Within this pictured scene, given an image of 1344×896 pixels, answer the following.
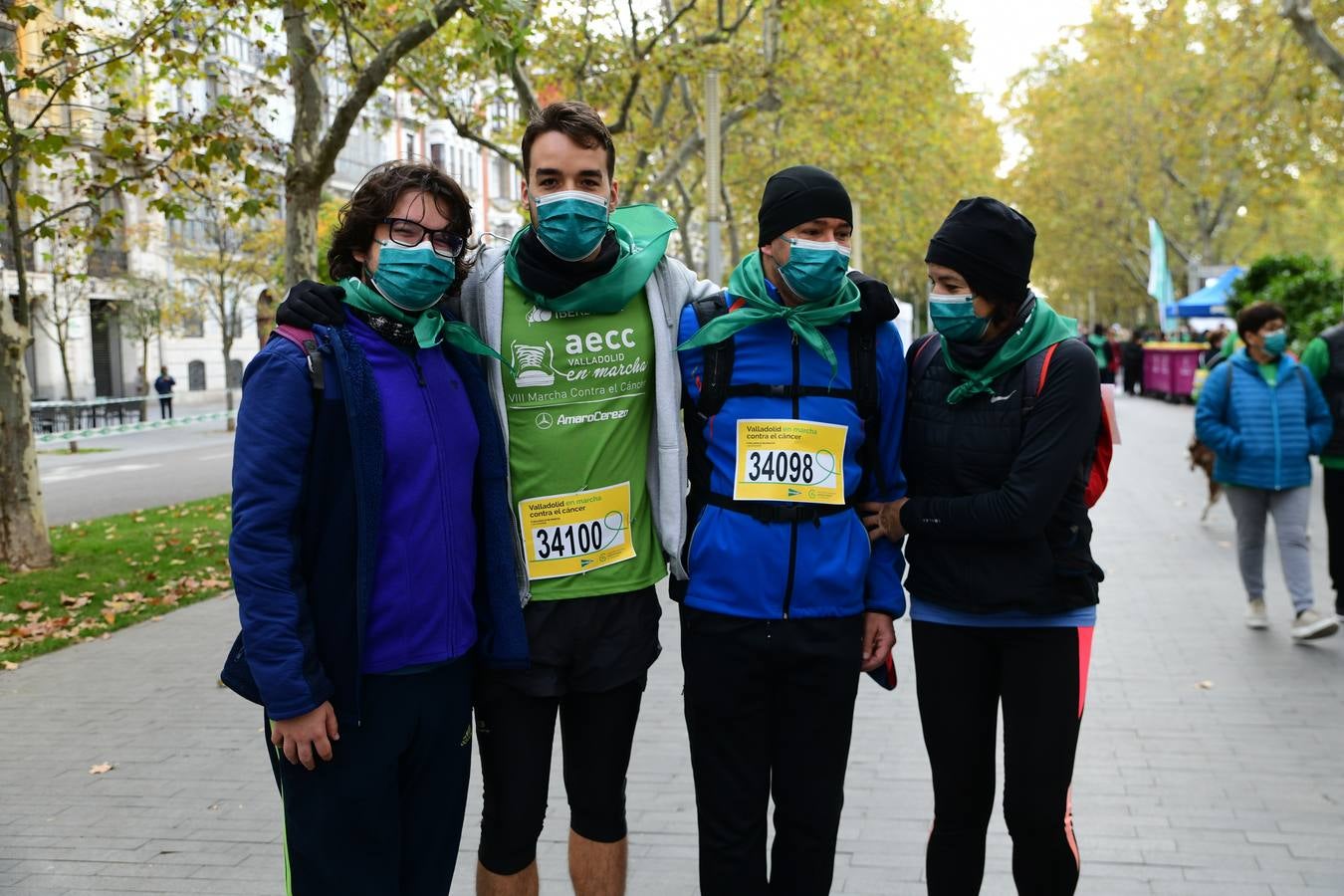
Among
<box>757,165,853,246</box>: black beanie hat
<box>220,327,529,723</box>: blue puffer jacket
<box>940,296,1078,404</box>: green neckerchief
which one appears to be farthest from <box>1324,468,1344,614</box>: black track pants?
<box>220,327,529,723</box>: blue puffer jacket

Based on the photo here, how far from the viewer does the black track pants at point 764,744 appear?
3.39 metres

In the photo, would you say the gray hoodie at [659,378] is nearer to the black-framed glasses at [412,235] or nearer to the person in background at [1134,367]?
the black-framed glasses at [412,235]

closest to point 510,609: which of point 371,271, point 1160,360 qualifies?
point 371,271

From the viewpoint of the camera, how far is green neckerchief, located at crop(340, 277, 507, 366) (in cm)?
308

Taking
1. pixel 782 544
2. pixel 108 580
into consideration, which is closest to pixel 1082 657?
pixel 782 544

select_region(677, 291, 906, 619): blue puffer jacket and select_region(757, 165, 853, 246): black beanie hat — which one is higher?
select_region(757, 165, 853, 246): black beanie hat

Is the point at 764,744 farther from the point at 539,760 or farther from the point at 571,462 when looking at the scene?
the point at 571,462

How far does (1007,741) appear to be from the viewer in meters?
3.48

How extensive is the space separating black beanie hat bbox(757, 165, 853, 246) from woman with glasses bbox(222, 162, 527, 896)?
30.1 inches

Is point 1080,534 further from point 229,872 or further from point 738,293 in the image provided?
point 229,872

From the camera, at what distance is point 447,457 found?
309 cm

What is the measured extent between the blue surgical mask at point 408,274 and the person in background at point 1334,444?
6.35m

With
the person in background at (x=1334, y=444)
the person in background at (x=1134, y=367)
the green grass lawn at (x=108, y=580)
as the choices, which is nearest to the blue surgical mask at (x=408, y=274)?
the green grass lawn at (x=108, y=580)

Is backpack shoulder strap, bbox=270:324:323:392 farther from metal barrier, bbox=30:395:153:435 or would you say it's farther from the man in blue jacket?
metal barrier, bbox=30:395:153:435
